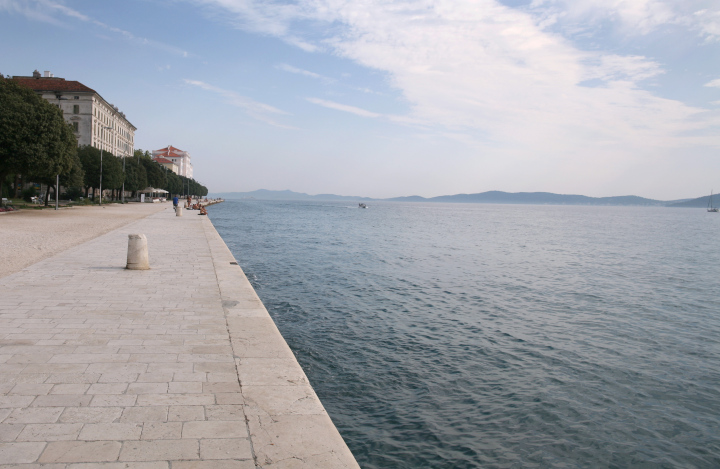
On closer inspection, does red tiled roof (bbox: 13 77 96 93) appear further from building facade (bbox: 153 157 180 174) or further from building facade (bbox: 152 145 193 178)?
building facade (bbox: 152 145 193 178)

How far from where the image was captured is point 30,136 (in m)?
35.1

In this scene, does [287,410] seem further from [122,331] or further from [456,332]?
[456,332]

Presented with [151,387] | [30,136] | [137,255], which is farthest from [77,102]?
[151,387]

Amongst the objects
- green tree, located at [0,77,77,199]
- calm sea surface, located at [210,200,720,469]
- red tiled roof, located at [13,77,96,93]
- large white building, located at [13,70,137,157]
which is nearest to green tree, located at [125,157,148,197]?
large white building, located at [13,70,137,157]

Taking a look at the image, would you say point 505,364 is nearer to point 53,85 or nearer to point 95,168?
point 95,168

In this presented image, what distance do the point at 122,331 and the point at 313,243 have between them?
24354mm

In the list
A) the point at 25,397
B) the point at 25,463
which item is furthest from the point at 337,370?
the point at 25,463

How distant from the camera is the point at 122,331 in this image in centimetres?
691

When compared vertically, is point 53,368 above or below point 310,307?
above

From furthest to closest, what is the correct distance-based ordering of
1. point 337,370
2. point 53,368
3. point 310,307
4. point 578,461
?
1. point 310,307
2. point 337,370
3. point 578,461
4. point 53,368

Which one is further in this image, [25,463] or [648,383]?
[648,383]

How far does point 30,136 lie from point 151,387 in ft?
122

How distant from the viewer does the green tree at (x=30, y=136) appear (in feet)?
113

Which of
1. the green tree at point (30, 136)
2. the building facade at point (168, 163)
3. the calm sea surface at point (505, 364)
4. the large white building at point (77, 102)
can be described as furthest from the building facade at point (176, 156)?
the calm sea surface at point (505, 364)
